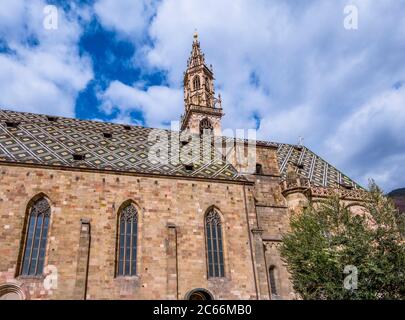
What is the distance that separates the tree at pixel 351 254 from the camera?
1174 centimetres

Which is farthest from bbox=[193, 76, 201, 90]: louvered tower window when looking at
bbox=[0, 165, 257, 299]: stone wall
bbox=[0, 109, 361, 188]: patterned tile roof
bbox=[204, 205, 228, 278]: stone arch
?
bbox=[204, 205, 228, 278]: stone arch

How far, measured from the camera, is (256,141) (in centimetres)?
2222

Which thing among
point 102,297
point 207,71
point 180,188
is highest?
point 207,71

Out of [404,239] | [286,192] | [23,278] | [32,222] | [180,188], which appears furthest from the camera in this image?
[286,192]

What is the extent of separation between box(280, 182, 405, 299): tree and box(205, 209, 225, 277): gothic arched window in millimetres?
3499

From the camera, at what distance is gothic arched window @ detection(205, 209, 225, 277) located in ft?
52.5

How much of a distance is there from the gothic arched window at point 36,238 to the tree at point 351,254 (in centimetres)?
1036

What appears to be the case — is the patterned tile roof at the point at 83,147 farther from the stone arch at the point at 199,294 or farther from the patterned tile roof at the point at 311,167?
the stone arch at the point at 199,294

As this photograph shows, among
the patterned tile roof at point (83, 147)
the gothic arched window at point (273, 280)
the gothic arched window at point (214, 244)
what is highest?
the patterned tile roof at point (83, 147)

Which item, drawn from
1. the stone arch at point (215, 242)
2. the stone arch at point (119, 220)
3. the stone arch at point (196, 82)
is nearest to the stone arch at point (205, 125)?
the stone arch at point (196, 82)

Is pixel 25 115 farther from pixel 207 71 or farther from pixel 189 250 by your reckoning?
pixel 207 71

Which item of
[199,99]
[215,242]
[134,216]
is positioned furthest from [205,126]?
[134,216]
